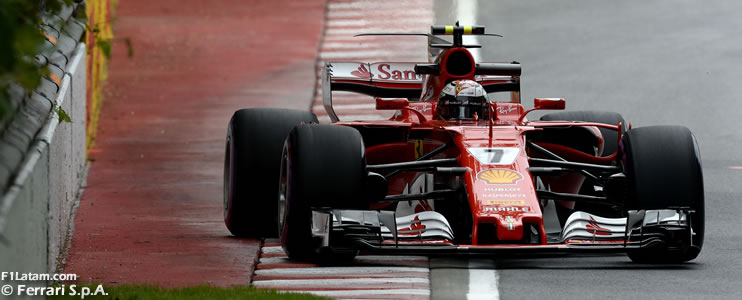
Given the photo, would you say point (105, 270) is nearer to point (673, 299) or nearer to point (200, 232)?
point (200, 232)

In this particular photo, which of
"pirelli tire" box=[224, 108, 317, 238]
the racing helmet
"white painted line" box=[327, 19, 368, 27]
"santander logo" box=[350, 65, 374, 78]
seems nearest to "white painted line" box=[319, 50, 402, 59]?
"white painted line" box=[327, 19, 368, 27]

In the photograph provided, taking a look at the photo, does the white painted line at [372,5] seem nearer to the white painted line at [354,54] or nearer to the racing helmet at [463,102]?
the white painted line at [354,54]

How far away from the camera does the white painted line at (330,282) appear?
9.52 metres

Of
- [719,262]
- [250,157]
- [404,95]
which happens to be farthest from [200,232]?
[719,262]

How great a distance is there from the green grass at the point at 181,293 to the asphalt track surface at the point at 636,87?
111cm

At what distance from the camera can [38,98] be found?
9.47 meters

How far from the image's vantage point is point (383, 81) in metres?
Answer: 13.0

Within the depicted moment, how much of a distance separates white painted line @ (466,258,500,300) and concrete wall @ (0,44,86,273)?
257 centimetres

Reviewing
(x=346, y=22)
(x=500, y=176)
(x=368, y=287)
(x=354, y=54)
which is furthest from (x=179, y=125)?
(x=368, y=287)

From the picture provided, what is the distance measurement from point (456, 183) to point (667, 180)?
4.89ft

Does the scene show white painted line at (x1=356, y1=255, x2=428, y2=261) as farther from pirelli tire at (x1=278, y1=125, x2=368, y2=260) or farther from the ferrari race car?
pirelli tire at (x1=278, y1=125, x2=368, y2=260)

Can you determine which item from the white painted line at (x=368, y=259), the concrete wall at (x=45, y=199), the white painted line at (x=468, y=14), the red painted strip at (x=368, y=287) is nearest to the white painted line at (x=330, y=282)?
the red painted strip at (x=368, y=287)

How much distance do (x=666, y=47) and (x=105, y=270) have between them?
14.9m

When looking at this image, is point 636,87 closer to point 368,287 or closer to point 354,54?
point 354,54
